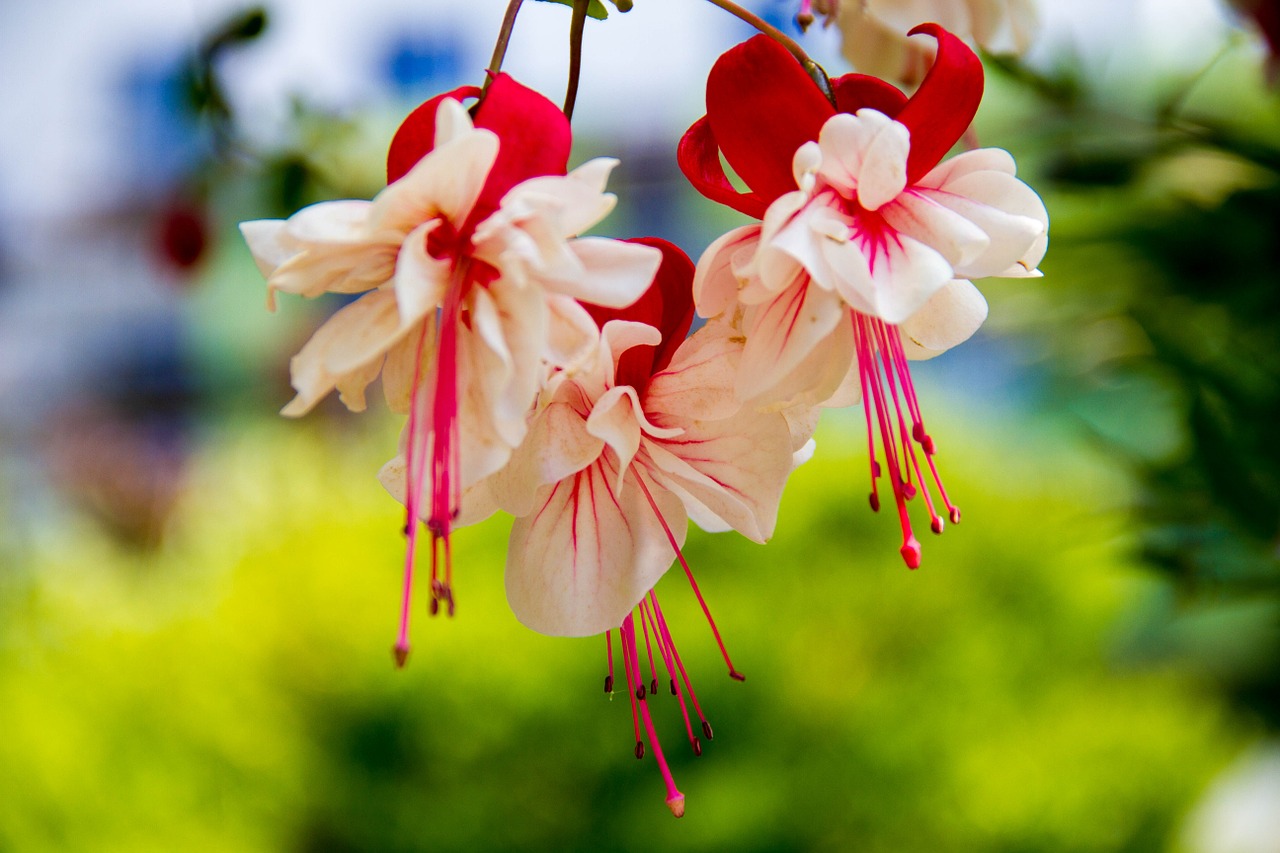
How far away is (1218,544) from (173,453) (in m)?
1.73

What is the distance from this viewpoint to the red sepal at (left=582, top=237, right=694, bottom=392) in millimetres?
176

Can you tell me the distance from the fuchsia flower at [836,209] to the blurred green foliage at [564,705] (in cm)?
62

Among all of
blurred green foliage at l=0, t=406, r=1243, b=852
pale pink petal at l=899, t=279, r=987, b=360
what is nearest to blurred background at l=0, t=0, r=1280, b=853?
blurred green foliage at l=0, t=406, r=1243, b=852

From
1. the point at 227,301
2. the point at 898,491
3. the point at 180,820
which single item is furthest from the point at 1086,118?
the point at 227,301

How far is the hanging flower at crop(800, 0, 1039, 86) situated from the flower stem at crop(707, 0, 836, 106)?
7 cm

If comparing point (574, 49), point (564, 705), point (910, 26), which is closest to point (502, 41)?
point (574, 49)

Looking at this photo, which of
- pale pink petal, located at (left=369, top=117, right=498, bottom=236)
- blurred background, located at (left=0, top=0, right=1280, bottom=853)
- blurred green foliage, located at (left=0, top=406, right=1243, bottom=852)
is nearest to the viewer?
pale pink petal, located at (left=369, top=117, right=498, bottom=236)

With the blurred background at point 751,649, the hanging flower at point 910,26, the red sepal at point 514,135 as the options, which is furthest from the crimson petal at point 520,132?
the blurred background at point 751,649

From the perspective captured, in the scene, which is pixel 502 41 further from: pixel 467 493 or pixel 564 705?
pixel 564 705

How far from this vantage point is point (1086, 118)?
0.39 m

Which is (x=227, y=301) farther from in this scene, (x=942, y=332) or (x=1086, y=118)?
(x=942, y=332)

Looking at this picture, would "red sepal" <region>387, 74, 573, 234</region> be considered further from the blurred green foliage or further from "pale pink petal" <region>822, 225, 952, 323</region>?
the blurred green foliage

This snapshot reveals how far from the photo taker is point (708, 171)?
0.17m

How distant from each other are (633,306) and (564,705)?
2.19ft
